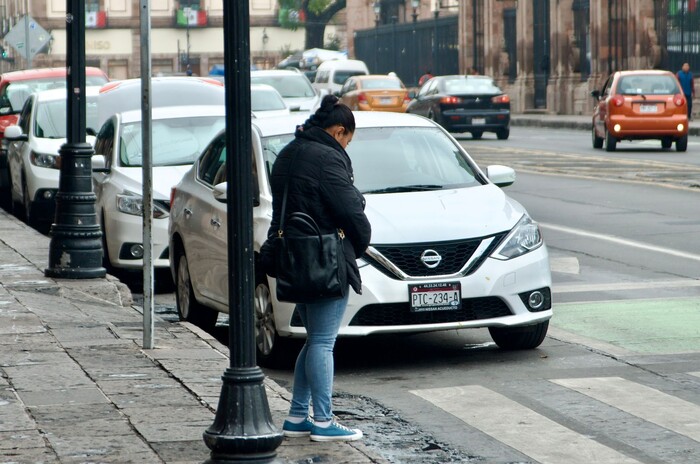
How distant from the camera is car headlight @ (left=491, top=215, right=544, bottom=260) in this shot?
353 inches

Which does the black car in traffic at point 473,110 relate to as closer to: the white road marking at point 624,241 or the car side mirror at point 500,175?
the white road marking at point 624,241

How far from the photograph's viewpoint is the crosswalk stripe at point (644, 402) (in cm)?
716

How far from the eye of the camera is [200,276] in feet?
33.2

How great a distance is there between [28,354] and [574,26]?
47.4 meters

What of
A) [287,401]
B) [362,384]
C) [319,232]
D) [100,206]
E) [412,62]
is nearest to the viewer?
[319,232]

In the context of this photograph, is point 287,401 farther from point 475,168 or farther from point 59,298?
point 59,298

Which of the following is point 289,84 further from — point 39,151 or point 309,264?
point 309,264

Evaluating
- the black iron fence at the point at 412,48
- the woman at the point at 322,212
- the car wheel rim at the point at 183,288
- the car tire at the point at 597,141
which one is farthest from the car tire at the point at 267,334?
the black iron fence at the point at 412,48

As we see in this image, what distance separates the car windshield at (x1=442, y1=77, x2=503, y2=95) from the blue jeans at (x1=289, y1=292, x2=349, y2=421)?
31.7 metres

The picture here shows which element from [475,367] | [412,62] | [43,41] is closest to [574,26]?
[412,62]

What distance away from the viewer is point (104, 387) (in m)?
7.61

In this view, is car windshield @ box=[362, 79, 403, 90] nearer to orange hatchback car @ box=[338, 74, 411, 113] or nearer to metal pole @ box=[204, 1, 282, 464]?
orange hatchback car @ box=[338, 74, 411, 113]

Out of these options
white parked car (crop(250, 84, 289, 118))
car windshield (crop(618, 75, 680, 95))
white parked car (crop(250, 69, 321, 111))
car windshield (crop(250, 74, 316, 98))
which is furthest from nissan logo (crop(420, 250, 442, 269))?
car windshield (crop(250, 74, 316, 98))

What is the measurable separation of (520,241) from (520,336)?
66cm
